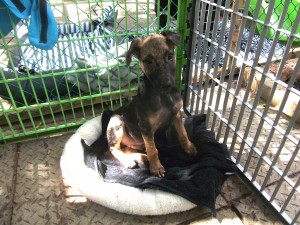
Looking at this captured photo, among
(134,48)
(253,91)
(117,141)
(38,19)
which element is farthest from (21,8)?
(253,91)

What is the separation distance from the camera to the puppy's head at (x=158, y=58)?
2197mm

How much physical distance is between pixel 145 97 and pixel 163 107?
0.62 ft

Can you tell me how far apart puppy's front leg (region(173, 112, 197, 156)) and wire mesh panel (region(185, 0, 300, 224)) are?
359mm

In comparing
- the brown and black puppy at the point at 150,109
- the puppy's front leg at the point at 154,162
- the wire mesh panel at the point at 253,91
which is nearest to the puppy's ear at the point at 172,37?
the brown and black puppy at the point at 150,109

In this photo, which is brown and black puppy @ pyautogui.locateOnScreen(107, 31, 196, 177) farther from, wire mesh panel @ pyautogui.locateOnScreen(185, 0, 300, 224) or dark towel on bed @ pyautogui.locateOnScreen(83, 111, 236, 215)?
wire mesh panel @ pyautogui.locateOnScreen(185, 0, 300, 224)

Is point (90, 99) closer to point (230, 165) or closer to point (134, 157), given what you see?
point (134, 157)

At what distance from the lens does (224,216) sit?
2377 mm

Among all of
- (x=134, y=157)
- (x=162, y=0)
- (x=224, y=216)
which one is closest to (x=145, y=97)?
(x=134, y=157)

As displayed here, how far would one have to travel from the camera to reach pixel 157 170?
256 cm

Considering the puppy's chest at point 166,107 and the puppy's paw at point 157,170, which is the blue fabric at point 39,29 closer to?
the puppy's chest at point 166,107

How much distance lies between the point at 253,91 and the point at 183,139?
1763 mm

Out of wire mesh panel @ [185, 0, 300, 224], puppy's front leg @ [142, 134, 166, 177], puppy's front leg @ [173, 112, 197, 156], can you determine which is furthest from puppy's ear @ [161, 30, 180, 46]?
puppy's front leg @ [142, 134, 166, 177]

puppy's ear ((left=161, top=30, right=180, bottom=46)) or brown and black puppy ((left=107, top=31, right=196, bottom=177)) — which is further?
puppy's ear ((left=161, top=30, right=180, bottom=46))

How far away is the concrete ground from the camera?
237 centimetres
